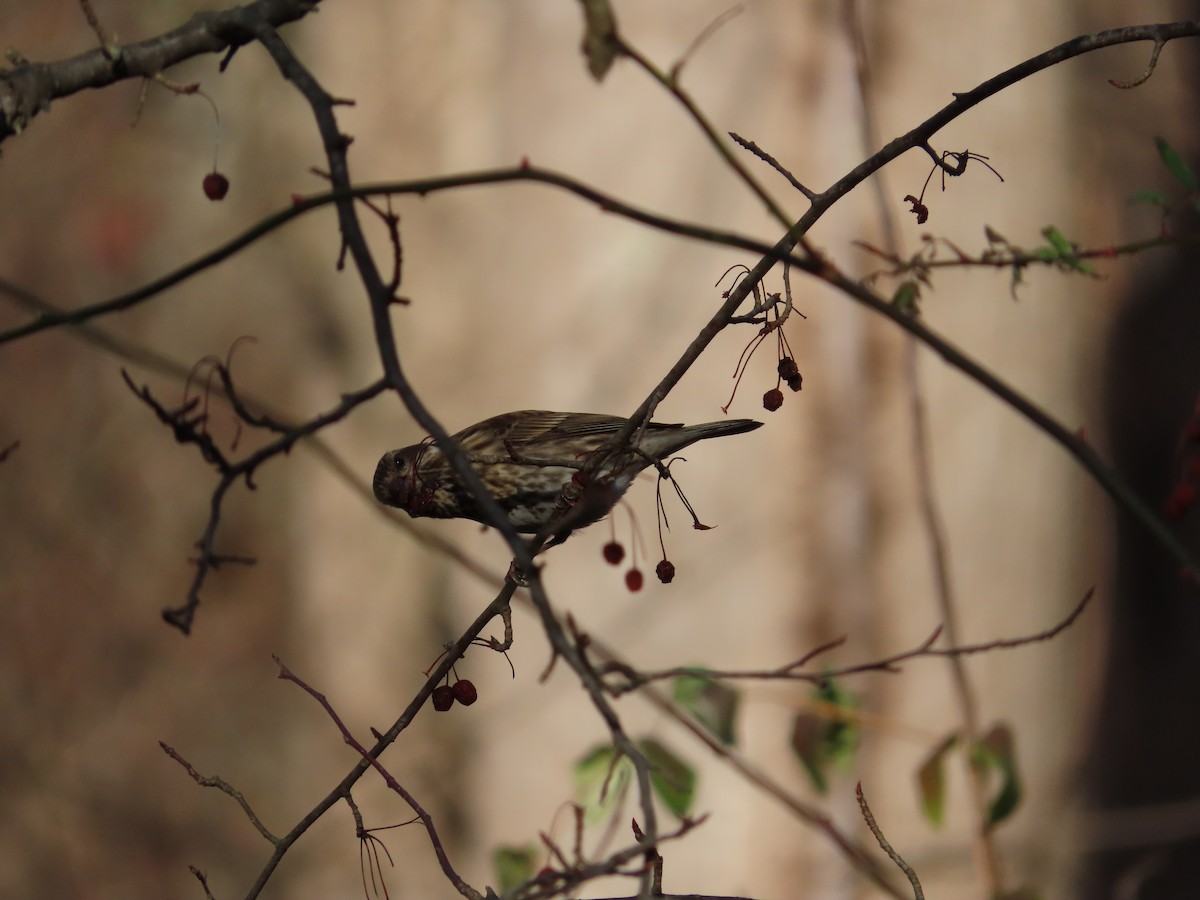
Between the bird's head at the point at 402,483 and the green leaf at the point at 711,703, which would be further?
the green leaf at the point at 711,703

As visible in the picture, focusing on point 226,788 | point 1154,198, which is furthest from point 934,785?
point 226,788

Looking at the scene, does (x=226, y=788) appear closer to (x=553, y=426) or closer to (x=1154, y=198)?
(x=553, y=426)

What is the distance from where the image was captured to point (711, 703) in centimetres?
225

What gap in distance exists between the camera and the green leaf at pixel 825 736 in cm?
234

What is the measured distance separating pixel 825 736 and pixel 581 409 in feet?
5.02

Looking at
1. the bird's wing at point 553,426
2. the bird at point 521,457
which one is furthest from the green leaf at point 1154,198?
the bird's wing at point 553,426

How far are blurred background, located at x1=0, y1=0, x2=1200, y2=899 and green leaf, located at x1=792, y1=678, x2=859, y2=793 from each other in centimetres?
104

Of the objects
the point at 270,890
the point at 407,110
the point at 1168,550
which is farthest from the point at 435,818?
the point at 1168,550

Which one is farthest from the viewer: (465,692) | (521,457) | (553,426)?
(553,426)

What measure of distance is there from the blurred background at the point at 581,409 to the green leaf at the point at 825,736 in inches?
41.1

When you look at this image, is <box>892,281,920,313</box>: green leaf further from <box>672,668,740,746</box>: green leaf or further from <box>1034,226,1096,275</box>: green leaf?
<box>672,668,740,746</box>: green leaf

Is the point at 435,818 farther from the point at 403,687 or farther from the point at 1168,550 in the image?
the point at 1168,550

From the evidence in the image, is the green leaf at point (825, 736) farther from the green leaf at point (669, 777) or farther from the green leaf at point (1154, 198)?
the green leaf at point (1154, 198)

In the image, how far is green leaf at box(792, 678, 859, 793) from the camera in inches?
92.0
